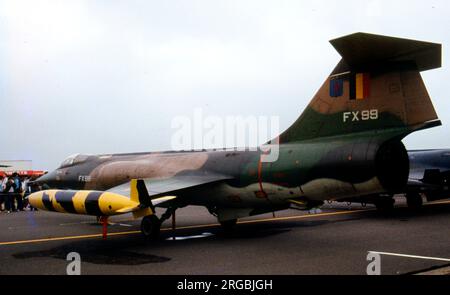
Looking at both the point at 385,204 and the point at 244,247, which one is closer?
the point at 244,247

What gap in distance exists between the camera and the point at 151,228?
10.4 metres

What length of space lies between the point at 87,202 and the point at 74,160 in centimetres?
571

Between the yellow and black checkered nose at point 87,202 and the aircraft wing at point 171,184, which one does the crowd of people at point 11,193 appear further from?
the aircraft wing at point 171,184

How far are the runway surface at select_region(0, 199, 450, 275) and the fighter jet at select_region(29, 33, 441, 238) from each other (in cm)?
81

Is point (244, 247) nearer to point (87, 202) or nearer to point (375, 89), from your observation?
point (87, 202)

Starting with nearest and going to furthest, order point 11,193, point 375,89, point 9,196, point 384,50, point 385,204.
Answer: point 384,50 → point 375,89 → point 385,204 → point 9,196 → point 11,193

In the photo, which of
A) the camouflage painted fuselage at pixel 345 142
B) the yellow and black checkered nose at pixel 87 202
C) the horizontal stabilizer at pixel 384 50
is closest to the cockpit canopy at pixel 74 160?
the yellow and black checkered nose at pixel 87 202

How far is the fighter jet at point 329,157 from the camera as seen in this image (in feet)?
25.9

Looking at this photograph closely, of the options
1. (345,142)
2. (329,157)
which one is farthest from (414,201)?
(329,157)

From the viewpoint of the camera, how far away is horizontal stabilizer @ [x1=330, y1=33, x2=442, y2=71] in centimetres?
741

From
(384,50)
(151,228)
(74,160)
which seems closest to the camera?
(384,50)
